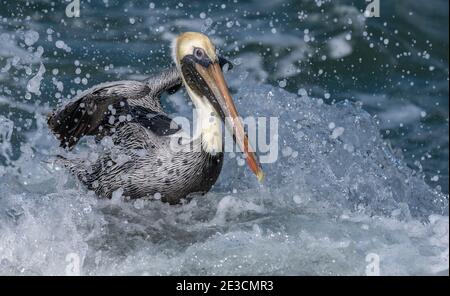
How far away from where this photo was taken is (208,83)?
530cm

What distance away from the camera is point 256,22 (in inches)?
327

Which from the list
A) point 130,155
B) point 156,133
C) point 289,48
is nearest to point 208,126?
point 156,133

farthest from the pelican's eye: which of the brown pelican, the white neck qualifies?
the white neck

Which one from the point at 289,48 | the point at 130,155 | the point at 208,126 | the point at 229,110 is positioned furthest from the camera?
the point at 289,48

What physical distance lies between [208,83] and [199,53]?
0.18m

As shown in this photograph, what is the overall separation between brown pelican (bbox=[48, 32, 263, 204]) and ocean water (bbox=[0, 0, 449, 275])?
136 millimetres

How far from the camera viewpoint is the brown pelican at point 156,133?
531 cm

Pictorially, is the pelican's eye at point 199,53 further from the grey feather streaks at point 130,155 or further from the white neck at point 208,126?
the grey feather streaks at point 130,155

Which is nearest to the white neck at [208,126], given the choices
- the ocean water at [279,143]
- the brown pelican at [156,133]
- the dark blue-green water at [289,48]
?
the brown pelican at [156,133]

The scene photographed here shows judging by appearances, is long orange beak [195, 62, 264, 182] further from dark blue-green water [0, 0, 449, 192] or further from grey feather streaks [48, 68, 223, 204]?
dark blue-green water [0, 0, 449, 192]

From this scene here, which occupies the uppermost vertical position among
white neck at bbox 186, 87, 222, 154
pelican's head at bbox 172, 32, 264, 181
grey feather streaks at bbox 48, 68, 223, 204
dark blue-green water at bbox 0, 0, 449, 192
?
pelican's head at bbox 172, 32, 264, 181

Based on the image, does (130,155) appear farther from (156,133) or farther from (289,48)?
(289,48)

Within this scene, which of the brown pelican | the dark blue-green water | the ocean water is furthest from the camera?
the dark blue-green water

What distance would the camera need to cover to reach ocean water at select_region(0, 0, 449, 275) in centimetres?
512
